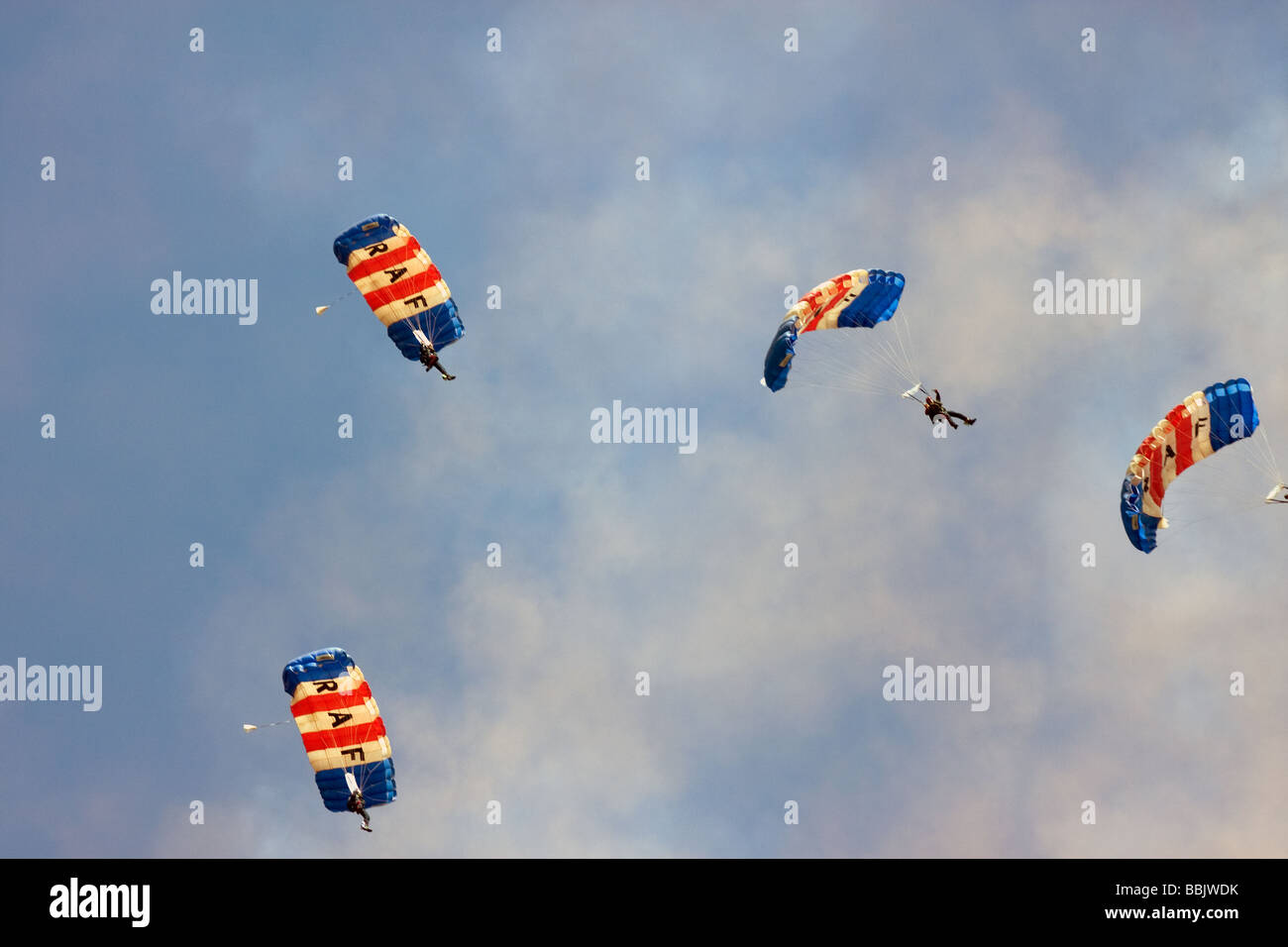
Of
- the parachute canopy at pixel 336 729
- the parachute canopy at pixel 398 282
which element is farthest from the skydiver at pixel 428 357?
the parachute canopy at pixel 336 729

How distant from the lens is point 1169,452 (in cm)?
6600

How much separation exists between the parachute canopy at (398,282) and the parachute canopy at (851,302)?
46.7 ft

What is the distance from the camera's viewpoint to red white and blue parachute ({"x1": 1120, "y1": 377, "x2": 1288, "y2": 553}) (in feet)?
214

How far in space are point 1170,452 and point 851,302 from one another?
1337cm

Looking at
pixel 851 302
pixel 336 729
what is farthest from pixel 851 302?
pixel 336 729

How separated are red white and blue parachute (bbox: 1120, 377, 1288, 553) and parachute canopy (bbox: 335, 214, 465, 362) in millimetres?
27022

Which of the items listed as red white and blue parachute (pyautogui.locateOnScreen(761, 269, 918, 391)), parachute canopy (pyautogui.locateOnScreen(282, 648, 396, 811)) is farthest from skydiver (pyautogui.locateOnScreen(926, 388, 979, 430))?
parachute canopy (pyautogui.locateOnScreen(282, 648, 396, 811))

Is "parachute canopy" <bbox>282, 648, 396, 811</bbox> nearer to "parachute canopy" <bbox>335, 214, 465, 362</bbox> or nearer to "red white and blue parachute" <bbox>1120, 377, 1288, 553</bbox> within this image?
"parachute canopy" <bbox>335, 214, 465, 362</bbox>

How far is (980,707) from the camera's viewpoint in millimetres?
105062

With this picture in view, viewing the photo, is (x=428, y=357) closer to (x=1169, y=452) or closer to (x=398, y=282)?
(x=398, y=282)
